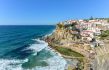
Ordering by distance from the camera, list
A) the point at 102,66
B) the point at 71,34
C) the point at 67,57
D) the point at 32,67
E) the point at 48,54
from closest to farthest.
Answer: the point at 102,66
the point at 32,67
the point at 67,57
the point at 48,54
the point at 71,34

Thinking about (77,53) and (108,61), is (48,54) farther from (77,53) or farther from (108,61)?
(108,61)

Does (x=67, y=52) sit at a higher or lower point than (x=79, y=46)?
lower

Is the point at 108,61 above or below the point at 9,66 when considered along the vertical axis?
above

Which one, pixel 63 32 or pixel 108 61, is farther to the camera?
pixel 63 32

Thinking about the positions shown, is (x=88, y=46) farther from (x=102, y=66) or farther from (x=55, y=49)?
(x=102, y=66)

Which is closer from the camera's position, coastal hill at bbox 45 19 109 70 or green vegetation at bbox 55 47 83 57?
coastal hill at bbox 45 19 109 70

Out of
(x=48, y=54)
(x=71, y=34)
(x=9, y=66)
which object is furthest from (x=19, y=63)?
(x=71, y=34)

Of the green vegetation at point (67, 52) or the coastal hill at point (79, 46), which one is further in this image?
the green vegetation at point (67, 52)

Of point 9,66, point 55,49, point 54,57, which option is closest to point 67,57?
point 54,57

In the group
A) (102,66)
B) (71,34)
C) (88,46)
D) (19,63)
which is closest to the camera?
(102,66)

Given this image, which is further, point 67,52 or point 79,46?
point 79,46
